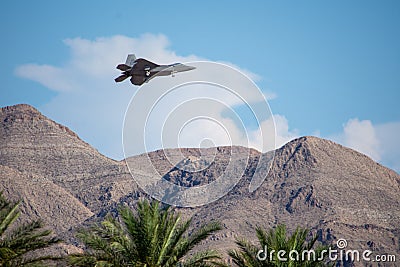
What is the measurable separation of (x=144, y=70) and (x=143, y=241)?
8757 millimetres

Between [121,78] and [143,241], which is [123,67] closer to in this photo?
[121,78]

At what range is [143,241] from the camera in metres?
34.7

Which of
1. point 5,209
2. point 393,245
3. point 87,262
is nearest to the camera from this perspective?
point 87,262

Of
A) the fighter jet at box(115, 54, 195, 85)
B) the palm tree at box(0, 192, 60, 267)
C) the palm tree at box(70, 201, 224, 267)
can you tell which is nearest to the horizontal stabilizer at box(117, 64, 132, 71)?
the fighter jet at box(115, 54, 195, 85)

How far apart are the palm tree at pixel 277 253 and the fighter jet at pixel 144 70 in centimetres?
867

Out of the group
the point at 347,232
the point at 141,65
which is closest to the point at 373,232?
the point at 347,232

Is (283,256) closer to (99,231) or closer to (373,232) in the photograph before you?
(99,231)

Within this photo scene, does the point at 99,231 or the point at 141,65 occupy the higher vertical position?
the point at 141,65

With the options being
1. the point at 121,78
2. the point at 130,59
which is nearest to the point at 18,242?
the point at 121,78

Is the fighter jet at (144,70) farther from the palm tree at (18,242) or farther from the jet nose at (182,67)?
the palm tree at (18,242)

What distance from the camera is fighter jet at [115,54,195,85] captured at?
129 ft

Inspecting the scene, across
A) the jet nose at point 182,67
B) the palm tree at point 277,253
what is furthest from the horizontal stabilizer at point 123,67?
the palm tree at point 277,253

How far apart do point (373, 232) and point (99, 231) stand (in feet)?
529

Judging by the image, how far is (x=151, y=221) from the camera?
34875 mm
